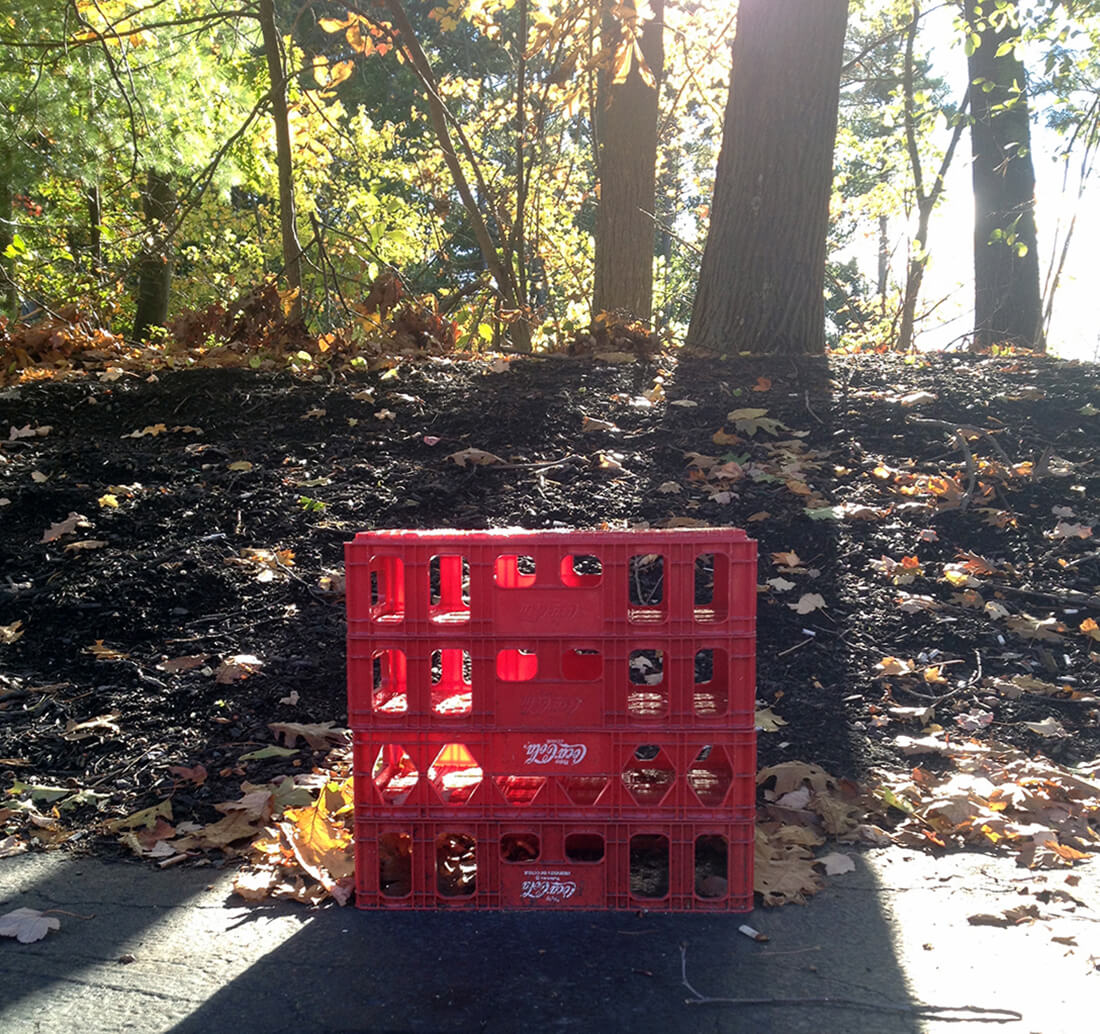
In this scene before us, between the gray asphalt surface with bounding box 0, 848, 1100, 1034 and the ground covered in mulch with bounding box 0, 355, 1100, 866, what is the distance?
2.51ft

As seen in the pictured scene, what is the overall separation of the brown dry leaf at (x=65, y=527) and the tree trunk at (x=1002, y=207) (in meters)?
8.86

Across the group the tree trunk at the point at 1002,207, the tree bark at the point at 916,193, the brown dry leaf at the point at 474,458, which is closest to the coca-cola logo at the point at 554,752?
the brown dry leaf at the point at 474,458

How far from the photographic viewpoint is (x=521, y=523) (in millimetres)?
5812

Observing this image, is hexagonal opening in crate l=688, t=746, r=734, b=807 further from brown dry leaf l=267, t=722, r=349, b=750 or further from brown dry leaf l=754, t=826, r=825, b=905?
brown dry leaf l=267, t=722, r=349, b=750

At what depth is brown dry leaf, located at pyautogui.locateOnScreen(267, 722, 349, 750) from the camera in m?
4.24

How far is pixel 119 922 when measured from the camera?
3.07m

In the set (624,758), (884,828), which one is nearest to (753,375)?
(884,828)

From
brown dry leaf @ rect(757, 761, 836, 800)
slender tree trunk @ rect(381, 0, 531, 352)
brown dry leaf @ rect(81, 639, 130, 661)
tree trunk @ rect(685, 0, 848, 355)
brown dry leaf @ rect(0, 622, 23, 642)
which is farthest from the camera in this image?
slender tree trunk @ rect(381, 0, 531, 352)

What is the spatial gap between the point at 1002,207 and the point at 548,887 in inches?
469

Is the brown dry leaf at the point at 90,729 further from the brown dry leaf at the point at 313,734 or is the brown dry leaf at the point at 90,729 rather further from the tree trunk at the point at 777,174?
the tree trunk at the point at 777,174

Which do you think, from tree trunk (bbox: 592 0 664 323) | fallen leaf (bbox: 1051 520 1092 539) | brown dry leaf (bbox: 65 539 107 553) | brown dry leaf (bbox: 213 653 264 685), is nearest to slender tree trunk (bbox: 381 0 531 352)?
tree trunk (bbox: 592 0 664 323)

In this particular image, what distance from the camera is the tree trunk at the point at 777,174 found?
7.65m

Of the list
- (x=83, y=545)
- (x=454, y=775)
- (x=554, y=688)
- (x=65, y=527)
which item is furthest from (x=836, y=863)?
(x=65, y=527)

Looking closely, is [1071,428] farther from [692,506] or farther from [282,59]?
[282,59]
